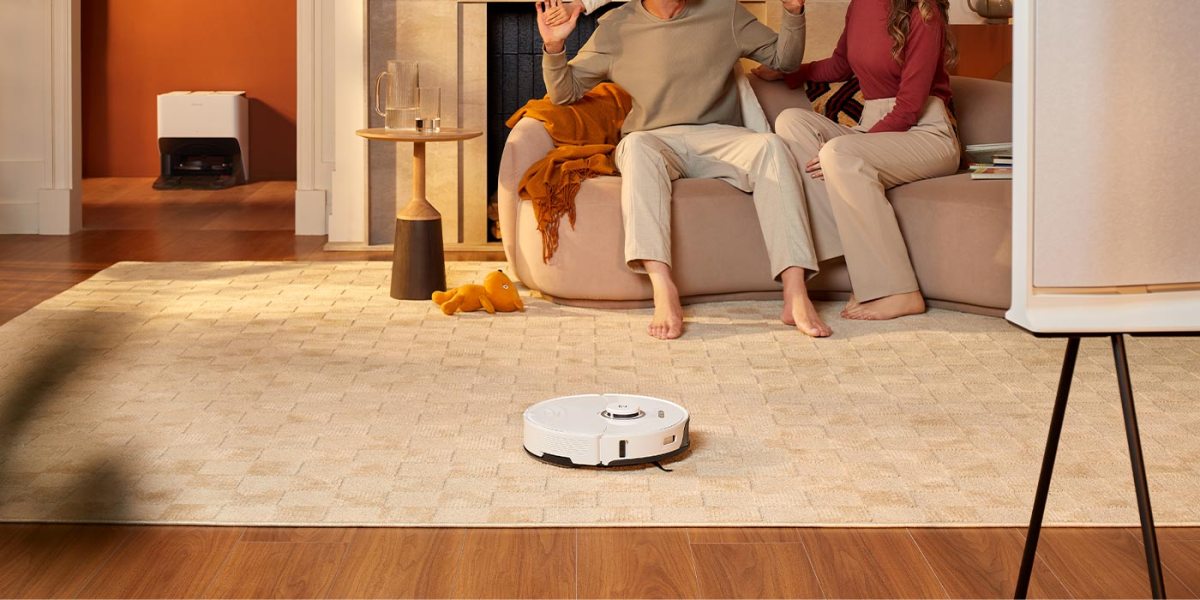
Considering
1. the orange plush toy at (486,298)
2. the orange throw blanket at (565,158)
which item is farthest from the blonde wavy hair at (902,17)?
the orange plush toy at (486,298)

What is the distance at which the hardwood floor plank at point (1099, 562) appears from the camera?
1883mm

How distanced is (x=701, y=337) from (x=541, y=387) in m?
0.70

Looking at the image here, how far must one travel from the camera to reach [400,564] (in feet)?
6.45

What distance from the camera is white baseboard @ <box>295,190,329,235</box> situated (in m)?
5.66

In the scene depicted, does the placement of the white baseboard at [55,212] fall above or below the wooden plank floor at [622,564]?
above

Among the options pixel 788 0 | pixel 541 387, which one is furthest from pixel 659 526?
pixel 788 0

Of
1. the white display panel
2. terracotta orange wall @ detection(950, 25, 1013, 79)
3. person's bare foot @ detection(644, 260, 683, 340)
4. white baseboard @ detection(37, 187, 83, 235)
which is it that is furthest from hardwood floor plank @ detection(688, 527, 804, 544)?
white baseboard @ detection(37, 187, 83, 235)

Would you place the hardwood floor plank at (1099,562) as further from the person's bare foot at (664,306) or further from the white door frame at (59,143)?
the white door frame at (59,143)

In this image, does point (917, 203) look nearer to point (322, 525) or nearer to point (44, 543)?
point (322, 525)

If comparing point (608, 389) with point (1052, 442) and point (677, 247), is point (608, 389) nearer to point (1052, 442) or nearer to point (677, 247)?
point (677, 247)

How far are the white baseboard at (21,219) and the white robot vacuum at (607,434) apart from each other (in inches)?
150

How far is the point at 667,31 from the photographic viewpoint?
407 centimetres

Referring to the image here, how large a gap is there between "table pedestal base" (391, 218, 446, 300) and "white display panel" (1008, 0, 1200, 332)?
2869 millimetres

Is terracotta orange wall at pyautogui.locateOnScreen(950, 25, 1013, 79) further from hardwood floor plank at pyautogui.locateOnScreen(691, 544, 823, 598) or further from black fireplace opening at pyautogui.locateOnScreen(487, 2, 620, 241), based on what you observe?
hardwood floor plank at pyautogui.locateOnScreen(691, 544, 823, 598)
